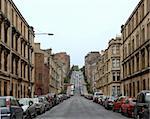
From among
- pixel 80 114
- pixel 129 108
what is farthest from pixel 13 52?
pixel 129 108

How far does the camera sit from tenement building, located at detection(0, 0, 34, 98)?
45250mm

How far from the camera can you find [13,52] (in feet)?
169

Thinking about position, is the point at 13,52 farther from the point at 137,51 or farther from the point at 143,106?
the point at 143,106

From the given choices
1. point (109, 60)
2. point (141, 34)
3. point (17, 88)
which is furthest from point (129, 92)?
point (109, 60)

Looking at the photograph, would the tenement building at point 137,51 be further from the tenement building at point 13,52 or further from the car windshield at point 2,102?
the car windshield at point 2,102

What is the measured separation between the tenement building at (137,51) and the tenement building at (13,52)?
13771 mm

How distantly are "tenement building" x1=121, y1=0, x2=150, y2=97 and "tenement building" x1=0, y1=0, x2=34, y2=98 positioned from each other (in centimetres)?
1377

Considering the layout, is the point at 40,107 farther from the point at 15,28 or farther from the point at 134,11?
the point at 134,11

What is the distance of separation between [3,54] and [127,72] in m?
30.1

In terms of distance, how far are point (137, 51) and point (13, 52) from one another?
1694cm

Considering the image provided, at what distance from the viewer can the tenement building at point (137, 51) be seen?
170ft

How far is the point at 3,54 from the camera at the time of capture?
45625mm

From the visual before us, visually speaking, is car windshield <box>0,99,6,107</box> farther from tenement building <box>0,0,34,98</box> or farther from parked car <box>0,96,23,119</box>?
tenement building <box>0,0,34,98</box>

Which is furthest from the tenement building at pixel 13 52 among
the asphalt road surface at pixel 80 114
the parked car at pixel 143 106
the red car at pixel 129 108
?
the parked car at pixel 143 106
